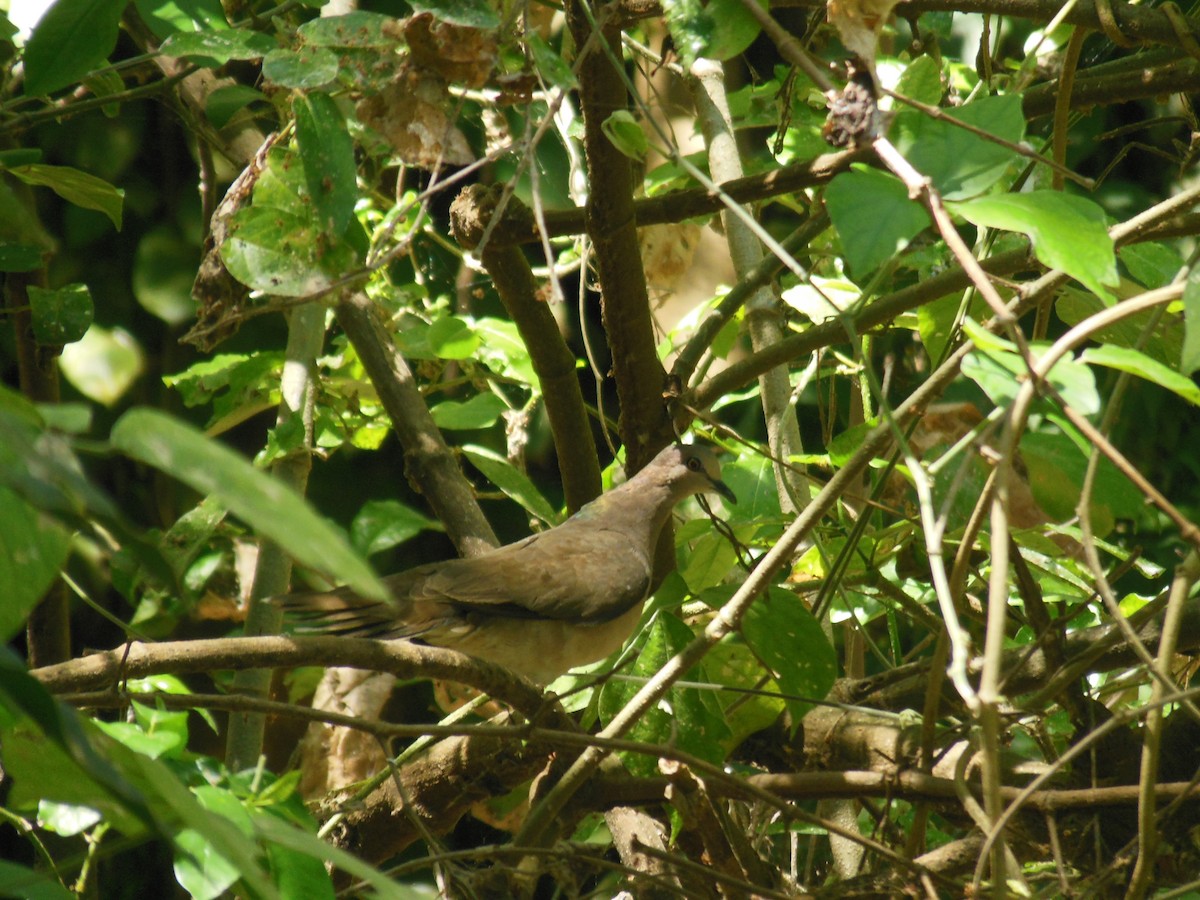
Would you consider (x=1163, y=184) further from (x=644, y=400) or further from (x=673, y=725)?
(x=673, y=725)

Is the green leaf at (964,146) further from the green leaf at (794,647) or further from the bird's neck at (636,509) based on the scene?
the bird's neck at (636,509)

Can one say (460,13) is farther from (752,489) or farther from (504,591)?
(504,591)

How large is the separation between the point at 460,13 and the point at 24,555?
74 centimetres

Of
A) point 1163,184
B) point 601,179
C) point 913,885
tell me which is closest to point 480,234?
point 601,179

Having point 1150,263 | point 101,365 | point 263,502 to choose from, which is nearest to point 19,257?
point 263,502

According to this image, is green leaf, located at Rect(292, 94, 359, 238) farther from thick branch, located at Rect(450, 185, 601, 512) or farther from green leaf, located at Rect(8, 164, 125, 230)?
green leaf, located at Rect(8, 164, 125, 230)

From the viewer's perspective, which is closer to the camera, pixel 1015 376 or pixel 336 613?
pixel 1015 376

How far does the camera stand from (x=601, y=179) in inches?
66.4

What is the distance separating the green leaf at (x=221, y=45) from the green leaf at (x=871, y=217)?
0.71 metres

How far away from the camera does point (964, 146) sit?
1.07m

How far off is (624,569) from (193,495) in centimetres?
169

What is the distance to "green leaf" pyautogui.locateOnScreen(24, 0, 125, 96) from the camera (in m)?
1.18

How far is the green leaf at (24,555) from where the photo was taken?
0.61 metres

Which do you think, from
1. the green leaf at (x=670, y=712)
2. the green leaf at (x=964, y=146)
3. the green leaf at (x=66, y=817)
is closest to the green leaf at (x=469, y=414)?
the green leaf at (x=670, y=712)
